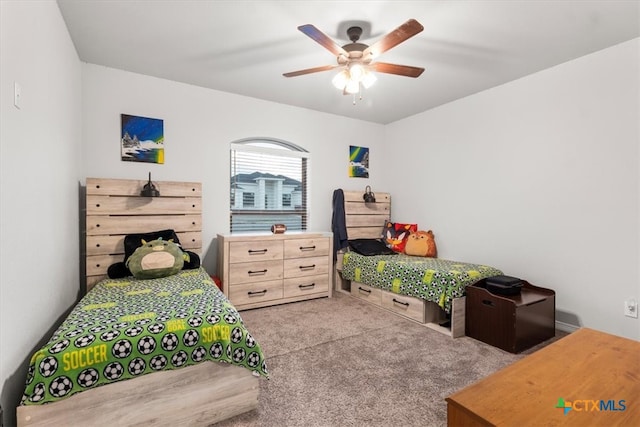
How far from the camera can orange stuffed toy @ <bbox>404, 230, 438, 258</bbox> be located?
3869mm

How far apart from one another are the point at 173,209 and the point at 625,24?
13.2 feet

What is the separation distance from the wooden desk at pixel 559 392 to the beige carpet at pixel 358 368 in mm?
535

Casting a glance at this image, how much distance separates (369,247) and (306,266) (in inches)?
35.2

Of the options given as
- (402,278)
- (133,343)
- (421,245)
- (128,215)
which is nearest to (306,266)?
(402,278)

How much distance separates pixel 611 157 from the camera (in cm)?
255

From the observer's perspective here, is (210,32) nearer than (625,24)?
No

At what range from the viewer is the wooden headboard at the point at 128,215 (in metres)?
2.78

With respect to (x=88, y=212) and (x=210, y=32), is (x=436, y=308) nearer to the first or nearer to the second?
(x=210, y=32)

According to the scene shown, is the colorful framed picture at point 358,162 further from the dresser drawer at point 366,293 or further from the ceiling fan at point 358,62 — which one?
the ceiling fan at point 358,62

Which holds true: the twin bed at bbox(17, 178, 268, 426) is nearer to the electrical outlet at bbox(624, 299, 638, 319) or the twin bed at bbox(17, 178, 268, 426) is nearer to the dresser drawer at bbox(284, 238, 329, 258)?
the dresser drawer at bbox(284, 238, 329, 258)

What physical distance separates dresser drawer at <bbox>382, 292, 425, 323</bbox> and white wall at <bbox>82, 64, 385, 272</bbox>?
4.59 feet

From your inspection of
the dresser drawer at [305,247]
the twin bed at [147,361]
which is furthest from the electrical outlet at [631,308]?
the twin bed at [147,361]

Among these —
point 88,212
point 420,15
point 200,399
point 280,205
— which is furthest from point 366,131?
point 200,399

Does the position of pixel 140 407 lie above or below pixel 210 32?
below
